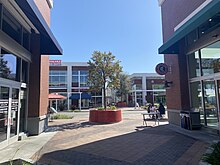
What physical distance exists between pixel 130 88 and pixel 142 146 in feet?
123

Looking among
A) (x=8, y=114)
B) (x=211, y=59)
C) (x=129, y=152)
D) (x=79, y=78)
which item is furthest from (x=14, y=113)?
(x=79, y=78)

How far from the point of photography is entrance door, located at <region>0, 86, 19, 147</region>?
6855 mm

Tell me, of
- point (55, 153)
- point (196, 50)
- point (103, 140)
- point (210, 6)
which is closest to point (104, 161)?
point (55, 153)

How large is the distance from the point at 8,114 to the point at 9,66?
77.6 inches

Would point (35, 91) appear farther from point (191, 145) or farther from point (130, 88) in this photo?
point (130, 88)

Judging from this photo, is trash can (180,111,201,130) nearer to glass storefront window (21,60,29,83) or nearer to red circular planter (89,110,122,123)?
red circular planter (89,110,122,123)

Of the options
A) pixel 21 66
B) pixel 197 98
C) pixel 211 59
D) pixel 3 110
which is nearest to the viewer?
pixel 3 110

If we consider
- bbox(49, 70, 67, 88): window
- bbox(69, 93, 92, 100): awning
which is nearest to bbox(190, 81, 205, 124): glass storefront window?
bbox(69, 93, 92, 100): awning

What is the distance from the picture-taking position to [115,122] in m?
13.9

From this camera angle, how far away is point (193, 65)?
401 inches

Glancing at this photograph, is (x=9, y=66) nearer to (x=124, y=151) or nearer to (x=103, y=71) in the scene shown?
(x=124, y=151)

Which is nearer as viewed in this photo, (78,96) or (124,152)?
(124,152)

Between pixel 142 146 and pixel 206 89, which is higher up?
pixel 206 89

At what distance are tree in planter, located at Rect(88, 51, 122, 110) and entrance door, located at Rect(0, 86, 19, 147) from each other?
287 inches
